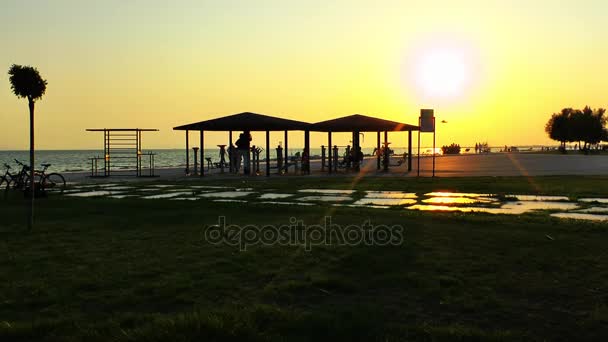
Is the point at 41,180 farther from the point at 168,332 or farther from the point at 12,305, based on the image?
the point at 168,332

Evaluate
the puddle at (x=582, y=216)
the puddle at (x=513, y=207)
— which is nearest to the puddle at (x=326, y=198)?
the puddle at (x=513, y=207)

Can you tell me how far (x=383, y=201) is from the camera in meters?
12.7

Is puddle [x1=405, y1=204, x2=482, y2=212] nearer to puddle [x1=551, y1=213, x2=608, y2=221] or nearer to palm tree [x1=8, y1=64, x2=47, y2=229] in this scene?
puddle [x1=551, y1=213, x2=608, y2=221]

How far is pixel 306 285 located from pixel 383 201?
798cm

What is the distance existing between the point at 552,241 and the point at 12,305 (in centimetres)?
610

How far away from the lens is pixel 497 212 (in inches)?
405

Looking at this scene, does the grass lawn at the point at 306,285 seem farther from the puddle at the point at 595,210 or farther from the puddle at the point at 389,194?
the puddle at the point at 389,194

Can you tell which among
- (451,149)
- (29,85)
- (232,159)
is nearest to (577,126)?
(451,149)

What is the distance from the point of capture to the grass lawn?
3730 mm

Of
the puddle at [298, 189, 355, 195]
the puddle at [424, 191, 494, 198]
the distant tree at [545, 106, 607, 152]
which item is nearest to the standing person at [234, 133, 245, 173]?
the puddle at [298, 189, 355, 195]

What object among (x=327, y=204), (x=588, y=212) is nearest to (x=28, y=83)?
(x=327, y=204)

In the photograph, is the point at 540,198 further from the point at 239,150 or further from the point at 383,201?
the point at 239,150

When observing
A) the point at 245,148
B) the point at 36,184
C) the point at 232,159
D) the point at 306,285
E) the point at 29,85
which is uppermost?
the point at 29,85

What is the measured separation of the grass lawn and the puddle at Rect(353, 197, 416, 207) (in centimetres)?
323
